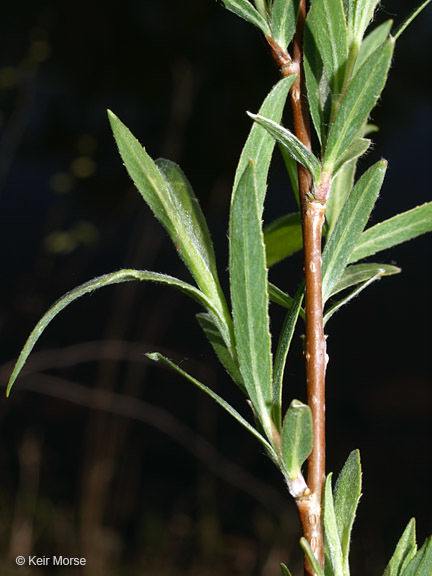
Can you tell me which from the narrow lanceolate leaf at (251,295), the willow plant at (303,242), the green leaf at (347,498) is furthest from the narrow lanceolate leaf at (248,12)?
the green leaf at (347,498)

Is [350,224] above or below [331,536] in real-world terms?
above

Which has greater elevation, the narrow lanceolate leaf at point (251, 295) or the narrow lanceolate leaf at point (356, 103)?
the narrow lanceolate leaf at point (356, 103)

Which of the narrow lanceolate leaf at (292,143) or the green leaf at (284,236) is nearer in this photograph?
the narrow lanceolate leaf at (292,143)

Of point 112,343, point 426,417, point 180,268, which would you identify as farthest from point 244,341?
point 426,417

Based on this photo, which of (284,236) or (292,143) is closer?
(292,143)

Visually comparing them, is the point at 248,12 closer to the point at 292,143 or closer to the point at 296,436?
the point at 292,143

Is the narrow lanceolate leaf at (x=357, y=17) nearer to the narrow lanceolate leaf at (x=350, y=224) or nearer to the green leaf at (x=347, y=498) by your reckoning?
the narrow lanceolate leaf at (x=350, y=224)

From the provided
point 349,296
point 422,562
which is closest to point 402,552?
point 422,562
